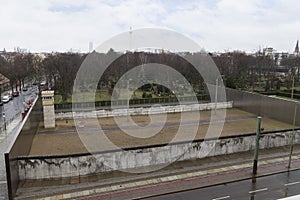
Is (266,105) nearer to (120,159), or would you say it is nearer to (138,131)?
(138,131)

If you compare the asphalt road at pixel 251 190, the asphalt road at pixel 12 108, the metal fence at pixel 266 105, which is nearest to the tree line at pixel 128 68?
the asphalt road at pixel 12 108

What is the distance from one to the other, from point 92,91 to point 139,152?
24.1 metres

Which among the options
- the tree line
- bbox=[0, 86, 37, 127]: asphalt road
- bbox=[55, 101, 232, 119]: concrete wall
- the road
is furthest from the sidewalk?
the tree line

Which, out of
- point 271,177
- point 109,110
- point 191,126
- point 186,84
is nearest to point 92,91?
point 109,110

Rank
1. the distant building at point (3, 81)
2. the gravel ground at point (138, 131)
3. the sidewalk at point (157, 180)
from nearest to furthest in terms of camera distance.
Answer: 1. the sidewalk at point (157, 180)
2. the gravel ground at point (138, 131)
3. the distant building at point (3, 81)

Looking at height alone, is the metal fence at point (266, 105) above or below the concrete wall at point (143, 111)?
above

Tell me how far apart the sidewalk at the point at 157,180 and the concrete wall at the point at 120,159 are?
0.44 metres

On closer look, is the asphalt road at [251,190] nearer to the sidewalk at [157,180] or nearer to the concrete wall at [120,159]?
the sidewalk at [157,180]

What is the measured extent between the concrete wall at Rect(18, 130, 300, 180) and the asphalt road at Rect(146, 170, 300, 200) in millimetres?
3421

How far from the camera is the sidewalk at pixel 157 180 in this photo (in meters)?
13.4

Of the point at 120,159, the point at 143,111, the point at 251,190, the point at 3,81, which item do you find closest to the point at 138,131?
the point at 143,111

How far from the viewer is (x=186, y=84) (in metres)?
43.1

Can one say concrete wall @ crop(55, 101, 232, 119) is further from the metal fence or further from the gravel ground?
the metal fence

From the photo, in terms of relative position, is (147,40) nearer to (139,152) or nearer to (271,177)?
(139,152)
